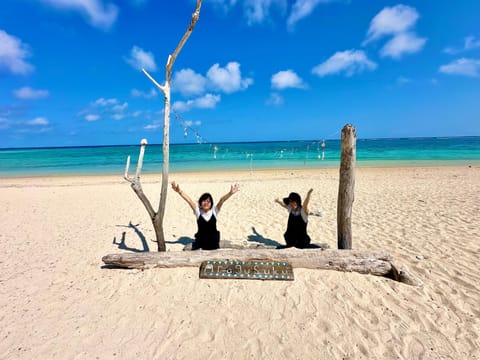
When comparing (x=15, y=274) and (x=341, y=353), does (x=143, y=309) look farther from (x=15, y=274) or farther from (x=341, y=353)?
(x=15, y=274)

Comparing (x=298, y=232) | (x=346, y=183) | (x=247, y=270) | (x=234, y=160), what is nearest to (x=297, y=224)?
(x=298, y=232)

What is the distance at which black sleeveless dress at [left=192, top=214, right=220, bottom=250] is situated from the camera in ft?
16.5

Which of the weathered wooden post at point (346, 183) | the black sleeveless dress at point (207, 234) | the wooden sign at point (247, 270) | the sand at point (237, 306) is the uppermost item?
the weathered wooden post at point (346, 183)

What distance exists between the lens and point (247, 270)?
422 cm

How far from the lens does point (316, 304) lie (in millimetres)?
3584

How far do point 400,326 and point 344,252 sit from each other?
131 cm

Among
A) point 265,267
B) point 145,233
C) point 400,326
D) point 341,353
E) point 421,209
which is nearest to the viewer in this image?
point 341,353

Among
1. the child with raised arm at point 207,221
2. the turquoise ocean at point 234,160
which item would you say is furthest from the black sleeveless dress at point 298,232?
the turquoise ocean at point 234,160

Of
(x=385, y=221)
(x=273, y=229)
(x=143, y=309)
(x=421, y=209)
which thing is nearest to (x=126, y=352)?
(x=143, y=309)

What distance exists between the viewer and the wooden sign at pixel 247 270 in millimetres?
4109

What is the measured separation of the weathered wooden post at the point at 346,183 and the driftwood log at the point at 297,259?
0.48 m

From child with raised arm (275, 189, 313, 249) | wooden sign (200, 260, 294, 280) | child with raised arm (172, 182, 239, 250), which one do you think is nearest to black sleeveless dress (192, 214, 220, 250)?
child with raised arm (172, 182, 239, 250)

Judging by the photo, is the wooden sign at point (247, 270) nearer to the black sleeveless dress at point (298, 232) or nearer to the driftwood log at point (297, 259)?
the driftwood log at point (297, 259)

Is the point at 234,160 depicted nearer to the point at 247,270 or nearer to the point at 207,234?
the point at 207,234
